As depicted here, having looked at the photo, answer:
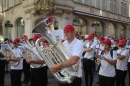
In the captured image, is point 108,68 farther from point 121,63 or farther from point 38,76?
point 38,76

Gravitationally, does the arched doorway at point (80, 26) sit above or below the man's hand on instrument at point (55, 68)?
above

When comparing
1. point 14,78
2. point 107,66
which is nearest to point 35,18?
point 14,78

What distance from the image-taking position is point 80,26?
23.1 metres

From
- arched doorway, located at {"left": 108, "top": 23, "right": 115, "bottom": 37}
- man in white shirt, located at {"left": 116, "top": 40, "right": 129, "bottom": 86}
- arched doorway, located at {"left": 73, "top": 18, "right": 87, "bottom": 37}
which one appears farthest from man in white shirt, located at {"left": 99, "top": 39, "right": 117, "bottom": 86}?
arched doorway, located at {"left": 108, "top": 23, "right": 115, "bottom": 37}

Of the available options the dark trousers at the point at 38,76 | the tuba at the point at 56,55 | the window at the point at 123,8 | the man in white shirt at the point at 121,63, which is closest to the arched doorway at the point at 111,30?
the window at the point at 123,8

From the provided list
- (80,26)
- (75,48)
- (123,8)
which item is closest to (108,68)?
(75,48)

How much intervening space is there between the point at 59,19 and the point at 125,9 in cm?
1828

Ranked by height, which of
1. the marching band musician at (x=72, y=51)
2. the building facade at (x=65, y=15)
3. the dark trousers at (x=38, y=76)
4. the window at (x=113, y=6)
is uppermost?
the window at (x=113, y=6)

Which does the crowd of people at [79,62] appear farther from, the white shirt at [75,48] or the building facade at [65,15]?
the building facade at [65,15]

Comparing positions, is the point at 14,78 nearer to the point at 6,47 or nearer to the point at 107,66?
the point at 6,47

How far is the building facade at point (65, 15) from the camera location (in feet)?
63.4

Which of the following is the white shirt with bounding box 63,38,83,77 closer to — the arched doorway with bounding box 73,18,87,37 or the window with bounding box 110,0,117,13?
the arched doorway with bounding box 73,18,87,37

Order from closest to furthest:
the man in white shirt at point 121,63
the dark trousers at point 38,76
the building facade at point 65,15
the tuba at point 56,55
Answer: the tuba at point 56,55 < the dark trousers at point 38,76 < the man in white shirt at point 121,63 < the building facade at point 65,15

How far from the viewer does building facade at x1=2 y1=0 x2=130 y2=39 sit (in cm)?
1933
